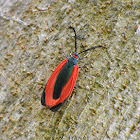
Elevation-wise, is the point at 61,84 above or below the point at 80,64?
below

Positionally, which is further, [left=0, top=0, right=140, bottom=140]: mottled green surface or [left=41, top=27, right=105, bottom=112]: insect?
[left=41, top=27, right=105, bottom=112]: insect

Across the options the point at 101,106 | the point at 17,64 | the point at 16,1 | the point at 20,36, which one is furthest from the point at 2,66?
the point at 101,106

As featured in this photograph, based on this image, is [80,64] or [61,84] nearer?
[80,64]

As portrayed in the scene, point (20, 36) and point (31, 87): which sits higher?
point (20, 36)

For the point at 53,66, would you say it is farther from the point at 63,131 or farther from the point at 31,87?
the point at 63,131
